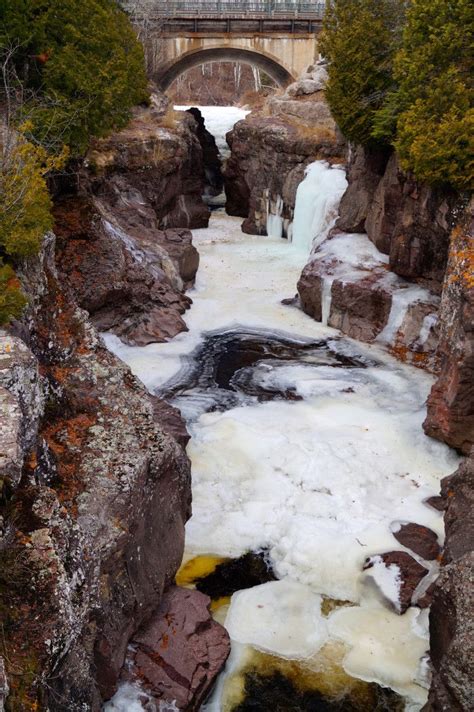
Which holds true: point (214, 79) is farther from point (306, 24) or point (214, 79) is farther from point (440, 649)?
point (440, 649)

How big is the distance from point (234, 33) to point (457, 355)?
28280 mm

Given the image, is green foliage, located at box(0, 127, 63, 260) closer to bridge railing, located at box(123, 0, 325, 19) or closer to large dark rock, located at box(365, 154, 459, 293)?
large dark rock, located at box(365, 154, 459, 293)

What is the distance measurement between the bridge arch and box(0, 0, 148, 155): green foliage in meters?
19.9

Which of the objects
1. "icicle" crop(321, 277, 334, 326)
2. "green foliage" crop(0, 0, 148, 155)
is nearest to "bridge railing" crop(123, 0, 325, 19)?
"green foliage" crop(0, 0, 148, 155)

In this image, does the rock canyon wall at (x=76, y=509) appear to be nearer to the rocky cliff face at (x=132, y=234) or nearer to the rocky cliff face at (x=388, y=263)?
the rocky cliff face at (x=132, y=234)

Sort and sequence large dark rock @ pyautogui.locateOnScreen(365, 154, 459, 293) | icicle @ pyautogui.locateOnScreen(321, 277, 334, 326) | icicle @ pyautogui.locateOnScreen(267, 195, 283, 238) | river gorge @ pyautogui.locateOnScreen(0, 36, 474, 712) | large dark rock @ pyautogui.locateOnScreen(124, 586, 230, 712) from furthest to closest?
icicle @ pyautogui.locateOnScreen(267, 195, 283, 238) → icicle @ pyautogui.locateOnScreen(321, 277, 334, 326) → large dark rock @ pyautogui.locateOnScreen(365, 154, 459, 293) → large dark rock @ pyautogui.locateOnScreen(124, 586, 230, 712) → river gorge @ pyautogui.locateOnScreen(0, 36, 474, 712)

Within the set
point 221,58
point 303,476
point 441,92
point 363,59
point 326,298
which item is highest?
point 221,58

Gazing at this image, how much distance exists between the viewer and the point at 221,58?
122 feet

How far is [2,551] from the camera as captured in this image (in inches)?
225

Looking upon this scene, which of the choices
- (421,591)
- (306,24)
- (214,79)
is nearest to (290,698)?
(421,591)

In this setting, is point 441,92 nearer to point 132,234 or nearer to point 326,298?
point 326,298

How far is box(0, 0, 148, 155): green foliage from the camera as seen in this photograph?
14.5 m

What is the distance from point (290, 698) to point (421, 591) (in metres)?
2.57

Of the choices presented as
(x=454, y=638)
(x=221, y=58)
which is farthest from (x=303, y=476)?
(x=221, y=58)
